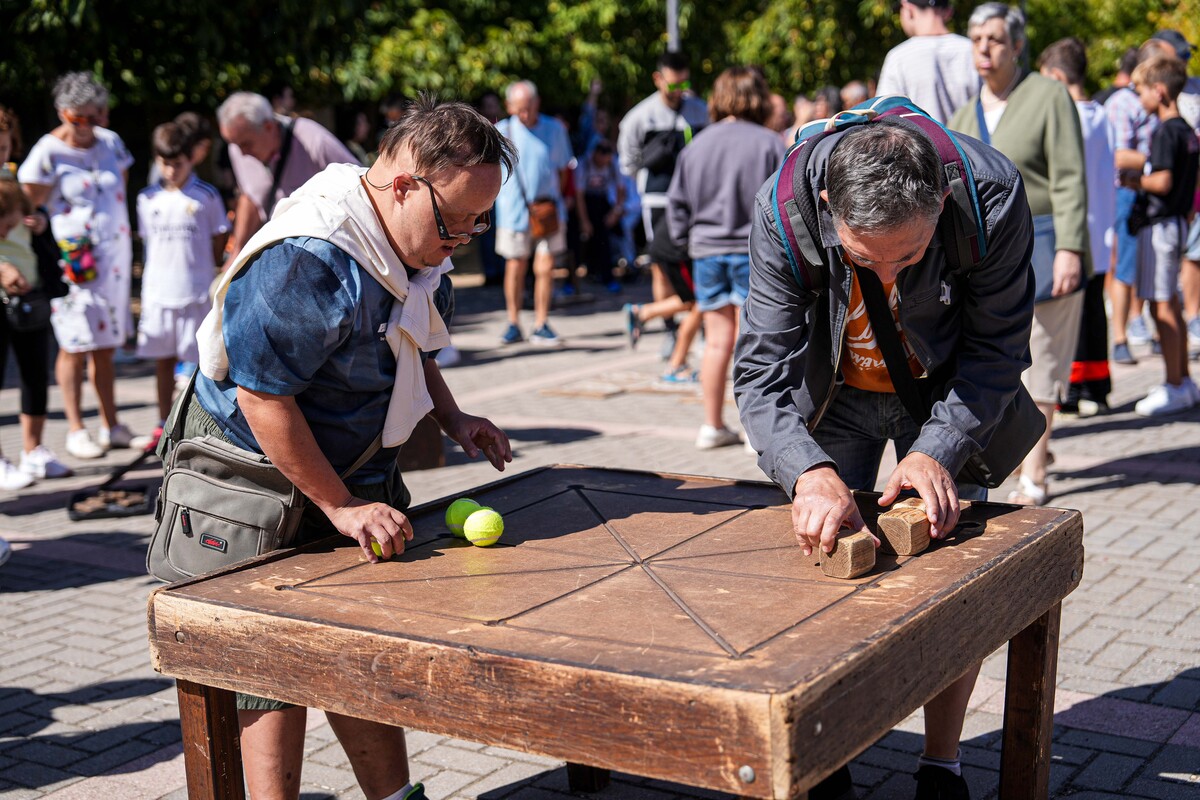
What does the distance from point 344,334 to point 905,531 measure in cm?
121

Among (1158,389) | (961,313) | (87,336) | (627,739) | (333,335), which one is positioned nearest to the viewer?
(627,739)

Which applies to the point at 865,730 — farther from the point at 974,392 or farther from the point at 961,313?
the point at 961,313

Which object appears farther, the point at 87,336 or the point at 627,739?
the point at 87,336

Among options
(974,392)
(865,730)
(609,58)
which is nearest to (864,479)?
(974,392)

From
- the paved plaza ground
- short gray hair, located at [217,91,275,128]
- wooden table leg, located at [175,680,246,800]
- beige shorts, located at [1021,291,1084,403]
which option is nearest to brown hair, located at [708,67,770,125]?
the paved plaza ground

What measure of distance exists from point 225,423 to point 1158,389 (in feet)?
22.0

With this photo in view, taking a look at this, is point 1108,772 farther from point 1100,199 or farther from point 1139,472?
point 1100,199

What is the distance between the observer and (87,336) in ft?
24.0

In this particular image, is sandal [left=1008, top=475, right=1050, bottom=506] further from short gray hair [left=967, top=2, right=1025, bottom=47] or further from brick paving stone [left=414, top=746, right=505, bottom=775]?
brick paving stone [left=414, top=746, right=505, bottom=775]

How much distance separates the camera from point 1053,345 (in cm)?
567

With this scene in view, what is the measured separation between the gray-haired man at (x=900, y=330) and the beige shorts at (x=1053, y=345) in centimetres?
261

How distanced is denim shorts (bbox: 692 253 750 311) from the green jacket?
1742 mm

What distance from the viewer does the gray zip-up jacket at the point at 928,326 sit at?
9.33ft

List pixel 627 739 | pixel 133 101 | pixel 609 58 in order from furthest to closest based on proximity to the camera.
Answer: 1. pixel 609 58
2. pixel 133 101
3. pixel 627 739
